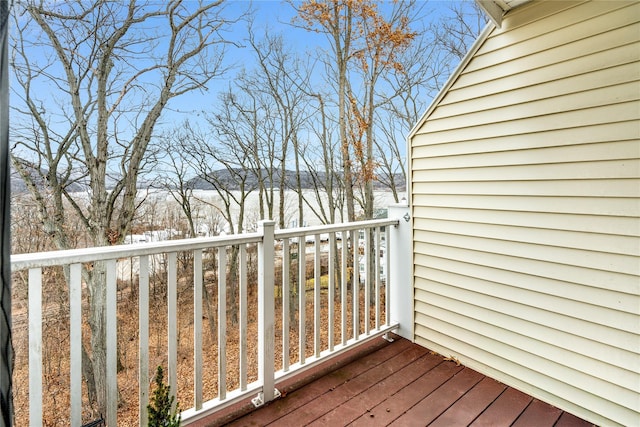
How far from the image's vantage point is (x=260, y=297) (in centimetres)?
208

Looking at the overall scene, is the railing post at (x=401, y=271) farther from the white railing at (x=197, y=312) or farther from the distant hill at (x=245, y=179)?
the distant hill at (x=245, y=179)

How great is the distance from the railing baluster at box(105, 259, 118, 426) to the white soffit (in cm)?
256

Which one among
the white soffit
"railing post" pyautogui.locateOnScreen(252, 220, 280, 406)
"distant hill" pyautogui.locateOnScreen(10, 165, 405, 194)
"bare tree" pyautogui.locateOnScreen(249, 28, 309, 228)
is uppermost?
"bare tree" pyautogui.locateOnScreen(249, 28, 309, 228)

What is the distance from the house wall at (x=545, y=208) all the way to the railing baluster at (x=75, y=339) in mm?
2353

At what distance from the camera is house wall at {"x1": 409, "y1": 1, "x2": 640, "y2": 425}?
1.80m

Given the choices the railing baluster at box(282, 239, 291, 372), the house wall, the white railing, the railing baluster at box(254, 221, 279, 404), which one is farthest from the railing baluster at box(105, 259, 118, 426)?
the house wall

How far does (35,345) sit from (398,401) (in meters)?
1.91

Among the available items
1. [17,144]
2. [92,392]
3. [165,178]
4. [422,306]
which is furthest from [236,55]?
[92,392]

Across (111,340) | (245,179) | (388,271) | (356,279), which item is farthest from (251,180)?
(111,340)

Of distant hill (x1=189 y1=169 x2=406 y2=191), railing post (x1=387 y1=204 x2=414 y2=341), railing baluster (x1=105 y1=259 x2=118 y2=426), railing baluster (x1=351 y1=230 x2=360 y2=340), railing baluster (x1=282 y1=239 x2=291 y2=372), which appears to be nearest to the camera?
railing baluster (x1=105 y1=259 x2=118 y2=426)

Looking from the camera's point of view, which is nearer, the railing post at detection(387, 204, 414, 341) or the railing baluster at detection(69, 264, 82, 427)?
the railing baluster at detection(69, 264, 82, 427)

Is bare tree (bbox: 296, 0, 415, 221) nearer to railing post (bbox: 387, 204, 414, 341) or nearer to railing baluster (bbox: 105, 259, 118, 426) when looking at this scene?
railing post (bbox: 387, 204, 414, 341)

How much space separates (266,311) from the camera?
6.81 feet

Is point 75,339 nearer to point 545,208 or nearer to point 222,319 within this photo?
point 222,319
